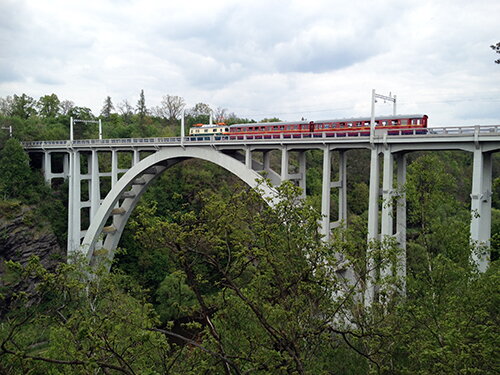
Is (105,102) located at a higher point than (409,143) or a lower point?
higher

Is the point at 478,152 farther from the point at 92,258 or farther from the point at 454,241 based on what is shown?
the point at 92,258

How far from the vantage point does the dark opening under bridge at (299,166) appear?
11.3 metres

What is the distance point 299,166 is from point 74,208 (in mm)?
16515

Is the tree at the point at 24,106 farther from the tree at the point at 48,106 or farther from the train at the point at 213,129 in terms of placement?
the train at the point at 213,129

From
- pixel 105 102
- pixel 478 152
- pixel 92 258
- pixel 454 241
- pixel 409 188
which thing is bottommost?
pixel 92 258

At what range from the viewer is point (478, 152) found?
1138cm

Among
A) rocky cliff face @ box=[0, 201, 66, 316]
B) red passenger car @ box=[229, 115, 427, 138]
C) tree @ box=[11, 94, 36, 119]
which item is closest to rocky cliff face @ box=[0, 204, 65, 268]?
rocky cliff face @ box=[0, 201, 66, 316]

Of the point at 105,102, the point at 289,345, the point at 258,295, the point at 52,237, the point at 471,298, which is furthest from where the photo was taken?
the point at 105,102

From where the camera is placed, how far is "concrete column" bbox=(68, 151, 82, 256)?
89.4ft

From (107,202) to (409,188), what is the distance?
20770 millimetres

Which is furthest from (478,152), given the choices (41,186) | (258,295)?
(41,186)

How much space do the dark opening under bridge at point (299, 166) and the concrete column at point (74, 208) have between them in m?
0.06

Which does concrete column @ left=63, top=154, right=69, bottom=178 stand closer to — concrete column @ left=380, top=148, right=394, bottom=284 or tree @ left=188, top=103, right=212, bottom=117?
concrete column @ left=380, top=148, right=394, bottom=284

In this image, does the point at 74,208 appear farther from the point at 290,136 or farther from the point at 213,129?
→ the point at 290,136
